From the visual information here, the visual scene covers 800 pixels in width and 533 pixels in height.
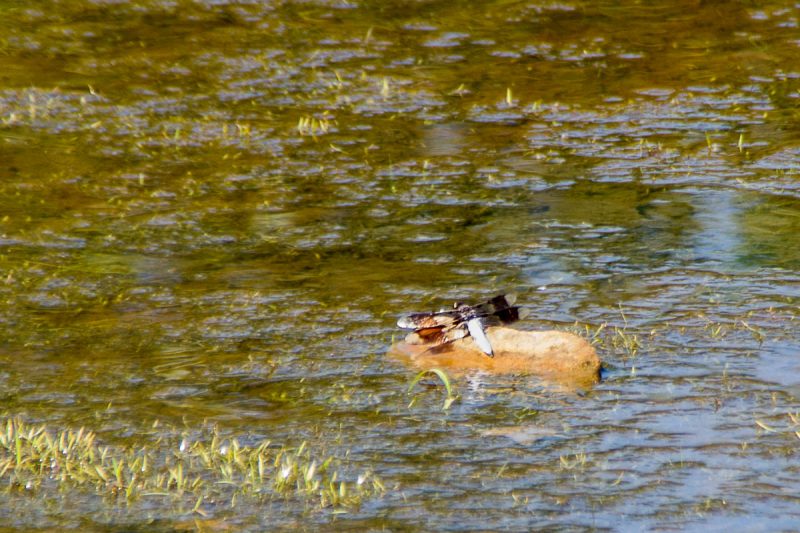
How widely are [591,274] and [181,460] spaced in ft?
7.62

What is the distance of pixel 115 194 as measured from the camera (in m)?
7.14

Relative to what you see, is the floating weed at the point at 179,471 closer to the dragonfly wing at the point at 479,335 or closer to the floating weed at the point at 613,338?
the dragonfly wing at the point at 479,335

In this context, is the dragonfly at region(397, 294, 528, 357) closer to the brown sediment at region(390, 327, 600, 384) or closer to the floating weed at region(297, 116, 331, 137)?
the brown sediment at region(390, 327, 600, 384)

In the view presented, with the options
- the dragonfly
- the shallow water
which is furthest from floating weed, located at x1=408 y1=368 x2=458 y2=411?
the dragonfly

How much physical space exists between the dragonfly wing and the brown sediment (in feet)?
0.16

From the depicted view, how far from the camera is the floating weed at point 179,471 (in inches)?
156

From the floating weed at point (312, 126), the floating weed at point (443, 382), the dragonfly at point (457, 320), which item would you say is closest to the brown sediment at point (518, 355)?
the dragonfly at point (457, 320)

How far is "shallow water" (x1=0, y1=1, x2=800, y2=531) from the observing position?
4098mm

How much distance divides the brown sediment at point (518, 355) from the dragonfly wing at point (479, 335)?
0.05 metres

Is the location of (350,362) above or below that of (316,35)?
below

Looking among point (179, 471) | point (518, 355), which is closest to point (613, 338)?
point (518, 355)

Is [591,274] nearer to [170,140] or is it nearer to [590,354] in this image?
[590,354]

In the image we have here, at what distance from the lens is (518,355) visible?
491cm

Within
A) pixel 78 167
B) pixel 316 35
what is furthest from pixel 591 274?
pixel 316 35
